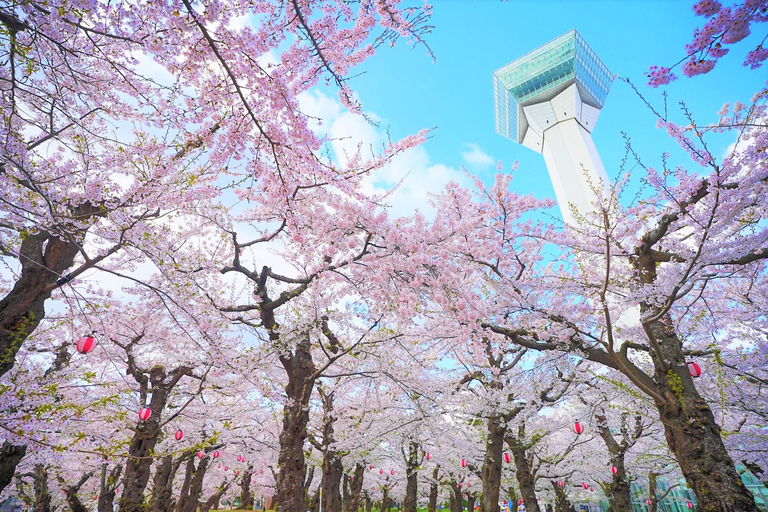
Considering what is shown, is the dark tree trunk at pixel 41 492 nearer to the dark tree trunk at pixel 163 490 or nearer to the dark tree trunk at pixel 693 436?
the dark tree trunk at pixel 163 490

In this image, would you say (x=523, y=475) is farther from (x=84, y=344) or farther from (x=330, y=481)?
(x=84, y=344)

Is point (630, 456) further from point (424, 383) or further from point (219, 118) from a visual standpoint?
point (219, 118)

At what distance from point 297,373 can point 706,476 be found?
7.43m

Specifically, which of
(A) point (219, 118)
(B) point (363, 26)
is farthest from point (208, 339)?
(B) point (363, 26)

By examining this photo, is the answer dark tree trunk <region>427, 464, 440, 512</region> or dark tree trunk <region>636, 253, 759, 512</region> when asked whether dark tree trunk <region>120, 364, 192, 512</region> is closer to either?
dark tree trunk <region>636, 253, 759, 512</region>

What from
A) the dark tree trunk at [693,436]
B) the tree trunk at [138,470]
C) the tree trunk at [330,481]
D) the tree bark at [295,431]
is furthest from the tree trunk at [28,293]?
the tree trunk at [330,481]

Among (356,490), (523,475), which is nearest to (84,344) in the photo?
(523,475)

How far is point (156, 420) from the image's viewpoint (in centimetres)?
884

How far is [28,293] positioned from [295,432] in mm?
4985

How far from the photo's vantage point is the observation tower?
57.2m

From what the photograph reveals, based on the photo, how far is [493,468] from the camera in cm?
1068

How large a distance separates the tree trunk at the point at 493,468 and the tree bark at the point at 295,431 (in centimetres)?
564

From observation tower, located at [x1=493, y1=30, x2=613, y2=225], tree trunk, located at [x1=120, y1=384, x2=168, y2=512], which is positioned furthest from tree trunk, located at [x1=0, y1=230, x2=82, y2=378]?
observation tower, located at [x1=493, y1=30, x2=613, y2=225]

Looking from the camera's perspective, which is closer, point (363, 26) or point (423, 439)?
point (363, 26)
